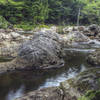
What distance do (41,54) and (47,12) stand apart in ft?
121

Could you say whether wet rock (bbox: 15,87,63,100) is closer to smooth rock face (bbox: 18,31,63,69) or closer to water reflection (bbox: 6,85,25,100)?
water reflection (bbox: 6,85,25,100)

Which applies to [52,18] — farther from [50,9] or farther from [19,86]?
[19,86]

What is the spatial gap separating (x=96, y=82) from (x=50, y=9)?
148ft

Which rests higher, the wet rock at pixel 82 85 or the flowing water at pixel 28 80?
the wet rock at pixel 82 85

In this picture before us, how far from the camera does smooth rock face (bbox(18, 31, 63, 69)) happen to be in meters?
12.1

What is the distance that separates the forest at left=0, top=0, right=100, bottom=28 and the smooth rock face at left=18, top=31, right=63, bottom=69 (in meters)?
25.2

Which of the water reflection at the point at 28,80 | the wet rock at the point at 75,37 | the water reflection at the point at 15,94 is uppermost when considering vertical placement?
the water reflection at the point at 15,94

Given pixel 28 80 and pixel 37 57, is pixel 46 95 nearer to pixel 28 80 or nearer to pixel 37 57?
pixel 28 80

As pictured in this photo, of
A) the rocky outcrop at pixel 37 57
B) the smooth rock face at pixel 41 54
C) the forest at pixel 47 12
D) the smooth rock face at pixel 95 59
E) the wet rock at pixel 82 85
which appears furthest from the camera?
the forest at pixel 47 12

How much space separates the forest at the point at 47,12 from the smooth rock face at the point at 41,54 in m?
25.2

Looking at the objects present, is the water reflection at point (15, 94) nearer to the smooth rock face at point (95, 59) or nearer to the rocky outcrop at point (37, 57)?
the rocky outcrop at point (37, 57)

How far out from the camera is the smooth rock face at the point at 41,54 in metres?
12.1

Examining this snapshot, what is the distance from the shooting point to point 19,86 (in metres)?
9.09

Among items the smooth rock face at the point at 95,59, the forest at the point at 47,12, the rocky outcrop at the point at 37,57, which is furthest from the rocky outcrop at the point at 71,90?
the forest at the point at 47,12
